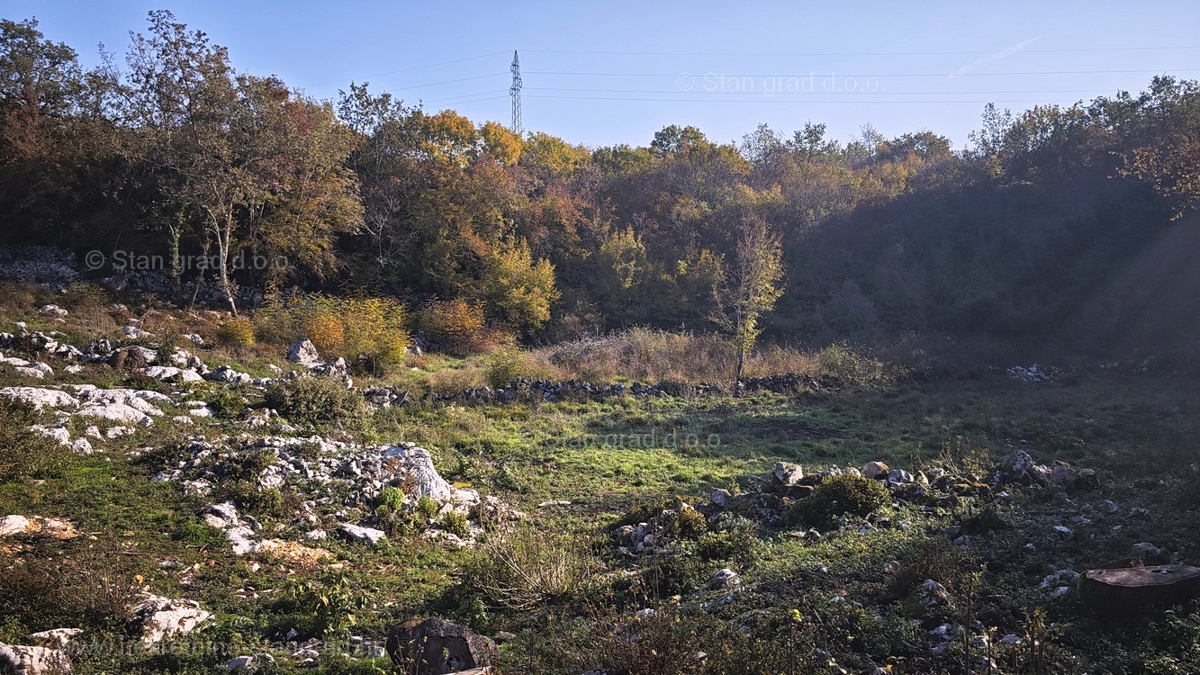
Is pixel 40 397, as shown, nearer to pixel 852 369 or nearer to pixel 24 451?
pixel 24 451

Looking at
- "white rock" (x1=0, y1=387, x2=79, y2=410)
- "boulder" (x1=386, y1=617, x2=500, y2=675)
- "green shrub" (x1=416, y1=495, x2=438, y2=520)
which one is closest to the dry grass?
"green shrub" (x1=416, y1=495, x2=438, y2=520)

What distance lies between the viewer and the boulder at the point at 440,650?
4621 mm

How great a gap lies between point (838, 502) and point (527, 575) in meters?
Result: 4.38

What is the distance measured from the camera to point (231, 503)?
8227mm

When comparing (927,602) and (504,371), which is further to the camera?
(504,371)

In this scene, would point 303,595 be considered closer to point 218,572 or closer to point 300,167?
point 218,572

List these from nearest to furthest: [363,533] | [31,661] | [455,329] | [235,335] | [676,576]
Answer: [31,661]
[676,576]
[363,533]
[235,335]
[455,329]

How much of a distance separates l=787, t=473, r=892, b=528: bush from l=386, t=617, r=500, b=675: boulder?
16.1 feet

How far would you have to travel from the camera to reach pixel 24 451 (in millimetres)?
8305

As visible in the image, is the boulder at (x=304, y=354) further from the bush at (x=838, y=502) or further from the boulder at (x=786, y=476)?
the bush at (x=838, y=502)

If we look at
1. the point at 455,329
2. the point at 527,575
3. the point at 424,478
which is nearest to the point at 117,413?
the point at 424,478

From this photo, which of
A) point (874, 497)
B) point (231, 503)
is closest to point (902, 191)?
point (874, 497)

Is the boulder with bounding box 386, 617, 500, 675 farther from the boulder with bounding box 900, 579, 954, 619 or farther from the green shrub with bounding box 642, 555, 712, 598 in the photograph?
the boulder with bounding box 900, 579, 954, 619

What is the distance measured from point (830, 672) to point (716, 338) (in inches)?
865
